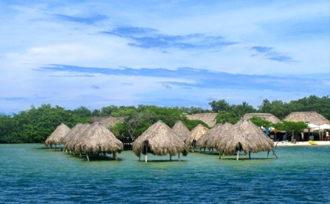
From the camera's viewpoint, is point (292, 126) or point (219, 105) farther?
point (219, 105)

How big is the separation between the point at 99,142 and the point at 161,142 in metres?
3.55

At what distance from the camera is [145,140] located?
94.2 feet

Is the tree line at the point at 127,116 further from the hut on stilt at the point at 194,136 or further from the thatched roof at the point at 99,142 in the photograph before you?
the thatched roof at the point at 99,142

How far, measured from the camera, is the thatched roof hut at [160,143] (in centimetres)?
2825

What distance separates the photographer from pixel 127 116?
51.7 metres

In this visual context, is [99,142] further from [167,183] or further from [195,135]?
[195,135]

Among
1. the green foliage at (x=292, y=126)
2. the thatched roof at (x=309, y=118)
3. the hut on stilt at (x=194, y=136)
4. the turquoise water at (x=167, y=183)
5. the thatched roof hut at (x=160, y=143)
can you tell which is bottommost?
the turquoise water at (x=167, y=183)

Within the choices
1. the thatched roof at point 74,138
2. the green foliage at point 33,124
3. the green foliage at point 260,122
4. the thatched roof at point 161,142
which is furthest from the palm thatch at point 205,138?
the green foliage at point 33,124

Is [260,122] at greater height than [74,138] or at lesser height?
greater

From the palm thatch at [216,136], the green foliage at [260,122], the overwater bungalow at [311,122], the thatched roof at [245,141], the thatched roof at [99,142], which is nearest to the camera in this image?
the thatched roof at [99,142]

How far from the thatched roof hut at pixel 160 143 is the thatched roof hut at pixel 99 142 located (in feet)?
4.00

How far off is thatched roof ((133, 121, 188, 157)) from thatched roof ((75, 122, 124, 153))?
120 centimetres

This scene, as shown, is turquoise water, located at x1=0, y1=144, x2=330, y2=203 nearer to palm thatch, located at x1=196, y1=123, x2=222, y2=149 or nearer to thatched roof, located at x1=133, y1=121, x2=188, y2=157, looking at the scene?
thatched roof, located at x1=133, y1=121, x2=188, y2=157

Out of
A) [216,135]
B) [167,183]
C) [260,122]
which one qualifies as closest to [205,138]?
[216,135]
